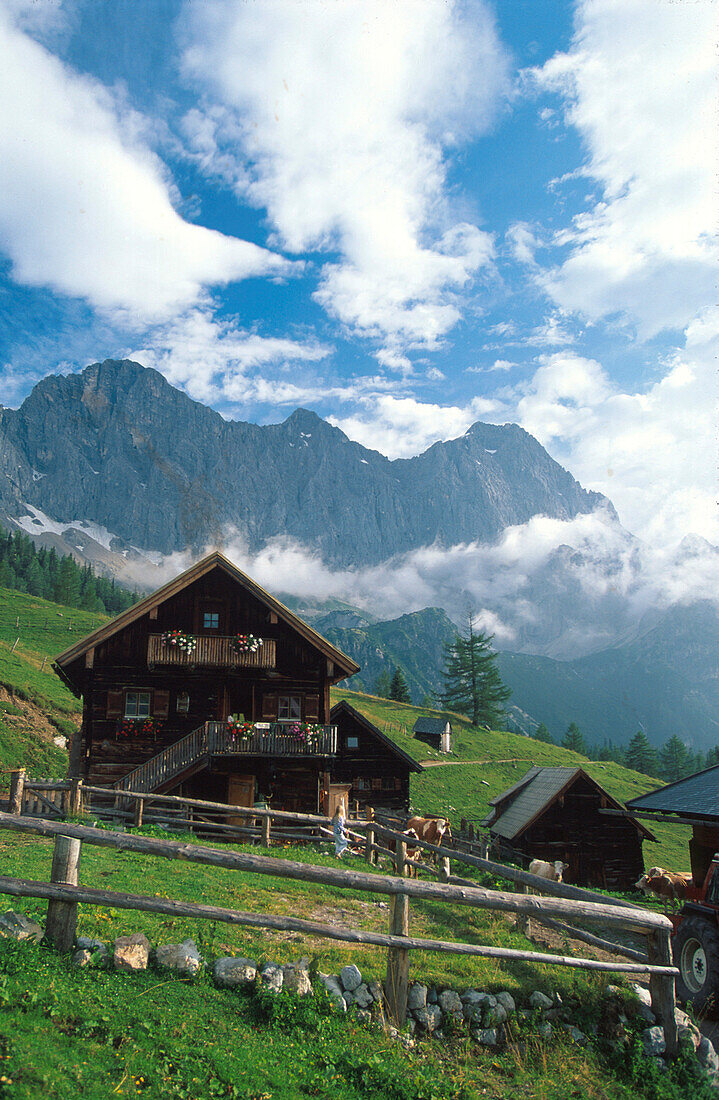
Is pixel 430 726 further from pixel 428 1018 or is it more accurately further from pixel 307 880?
pixel 307 880

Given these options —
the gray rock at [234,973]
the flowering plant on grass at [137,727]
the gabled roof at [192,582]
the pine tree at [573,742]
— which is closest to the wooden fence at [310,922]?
the gray rock at [234,973]

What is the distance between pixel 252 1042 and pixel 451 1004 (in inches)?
104

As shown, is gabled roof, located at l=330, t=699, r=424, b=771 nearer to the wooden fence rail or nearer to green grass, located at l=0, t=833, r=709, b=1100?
green grass, located at l=0, t=833, r=709, b=1100

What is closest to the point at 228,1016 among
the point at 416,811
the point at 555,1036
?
the point at 555,1036

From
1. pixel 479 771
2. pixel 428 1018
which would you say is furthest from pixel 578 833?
pixel 428 1018

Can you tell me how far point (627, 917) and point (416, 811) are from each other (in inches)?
1803

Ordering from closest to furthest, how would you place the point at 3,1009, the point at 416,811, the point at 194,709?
the point at 3,1009 → the point at 194,709 → the point at 416,811

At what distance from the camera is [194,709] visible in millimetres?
29438

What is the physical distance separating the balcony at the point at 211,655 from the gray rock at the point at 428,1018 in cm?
2231

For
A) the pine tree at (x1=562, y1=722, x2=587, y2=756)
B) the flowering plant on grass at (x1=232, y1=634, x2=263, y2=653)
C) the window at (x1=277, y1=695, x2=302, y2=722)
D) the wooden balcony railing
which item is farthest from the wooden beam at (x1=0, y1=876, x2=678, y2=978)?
the pine tree at (x1=562, y1=722, x2=587, y2=756)

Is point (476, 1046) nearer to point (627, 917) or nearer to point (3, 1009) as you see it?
point (627, 917)

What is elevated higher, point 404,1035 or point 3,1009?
point 3,1009

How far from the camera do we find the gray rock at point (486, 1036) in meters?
7.46

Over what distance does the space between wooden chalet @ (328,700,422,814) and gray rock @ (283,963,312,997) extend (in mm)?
38292
